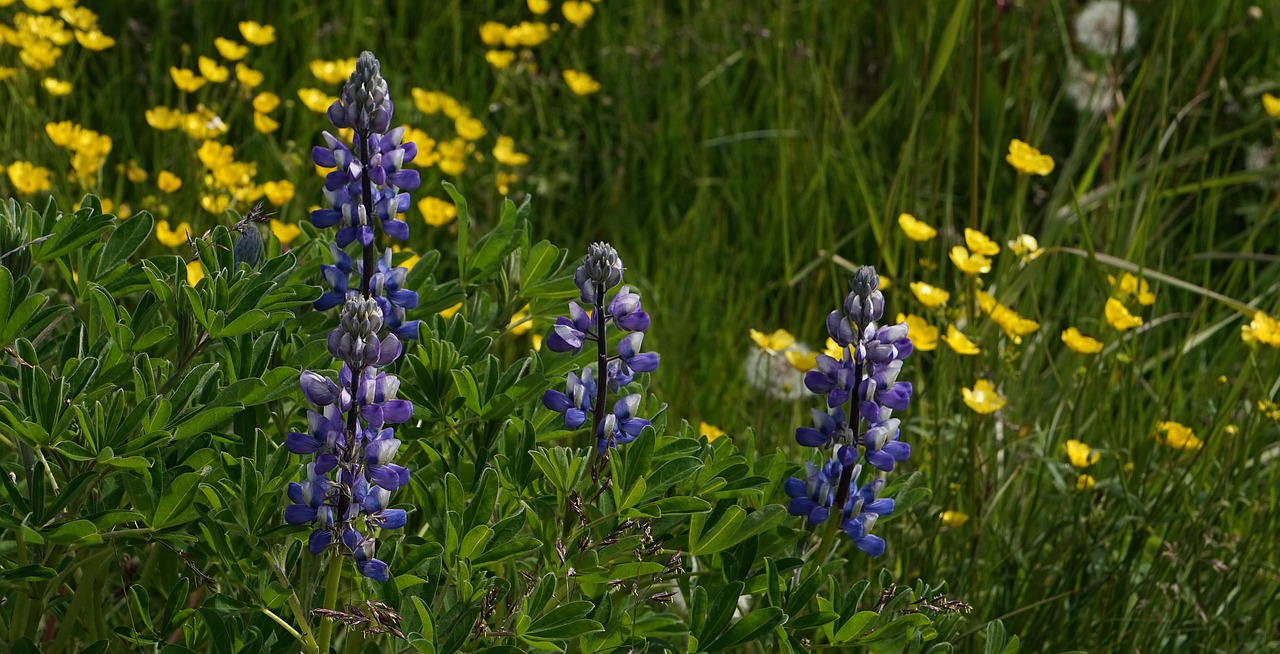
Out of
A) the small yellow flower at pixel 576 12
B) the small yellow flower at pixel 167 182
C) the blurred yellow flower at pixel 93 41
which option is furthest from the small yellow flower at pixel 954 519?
the blurred yellow flower at pixel 93 41

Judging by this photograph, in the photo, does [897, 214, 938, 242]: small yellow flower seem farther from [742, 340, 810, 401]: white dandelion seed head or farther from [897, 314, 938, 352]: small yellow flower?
[742, 340, 810, 401]: white dandelion seed head

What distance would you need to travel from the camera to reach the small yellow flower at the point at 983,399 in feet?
7.82

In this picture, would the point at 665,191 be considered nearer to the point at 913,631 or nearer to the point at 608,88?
the point at 608,88

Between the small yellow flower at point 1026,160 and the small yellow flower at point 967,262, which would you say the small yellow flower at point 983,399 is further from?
the small yellow flower at point 1026,160

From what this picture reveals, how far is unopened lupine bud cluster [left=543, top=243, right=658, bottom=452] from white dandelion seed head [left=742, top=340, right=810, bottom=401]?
1335 millimetres

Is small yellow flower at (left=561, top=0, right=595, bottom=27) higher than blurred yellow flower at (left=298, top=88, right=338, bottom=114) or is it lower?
higher

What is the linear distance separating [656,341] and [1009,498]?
0.96m

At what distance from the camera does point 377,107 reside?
1.66 meters

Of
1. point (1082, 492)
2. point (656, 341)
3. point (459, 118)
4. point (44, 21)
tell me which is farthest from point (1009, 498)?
point (44, 21)

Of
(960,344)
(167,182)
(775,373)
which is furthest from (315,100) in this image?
(960,344)

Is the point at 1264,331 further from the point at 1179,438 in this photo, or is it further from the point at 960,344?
the point at 960,344

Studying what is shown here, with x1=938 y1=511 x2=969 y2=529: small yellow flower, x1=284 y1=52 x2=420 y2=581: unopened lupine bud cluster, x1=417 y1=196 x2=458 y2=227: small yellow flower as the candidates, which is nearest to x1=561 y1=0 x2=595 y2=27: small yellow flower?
x1=417 y1=196 x2=458 y2=227: small yellow flower

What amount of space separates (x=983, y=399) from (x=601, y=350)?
1.07m

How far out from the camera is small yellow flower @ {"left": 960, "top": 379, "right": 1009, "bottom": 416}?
238 cm
